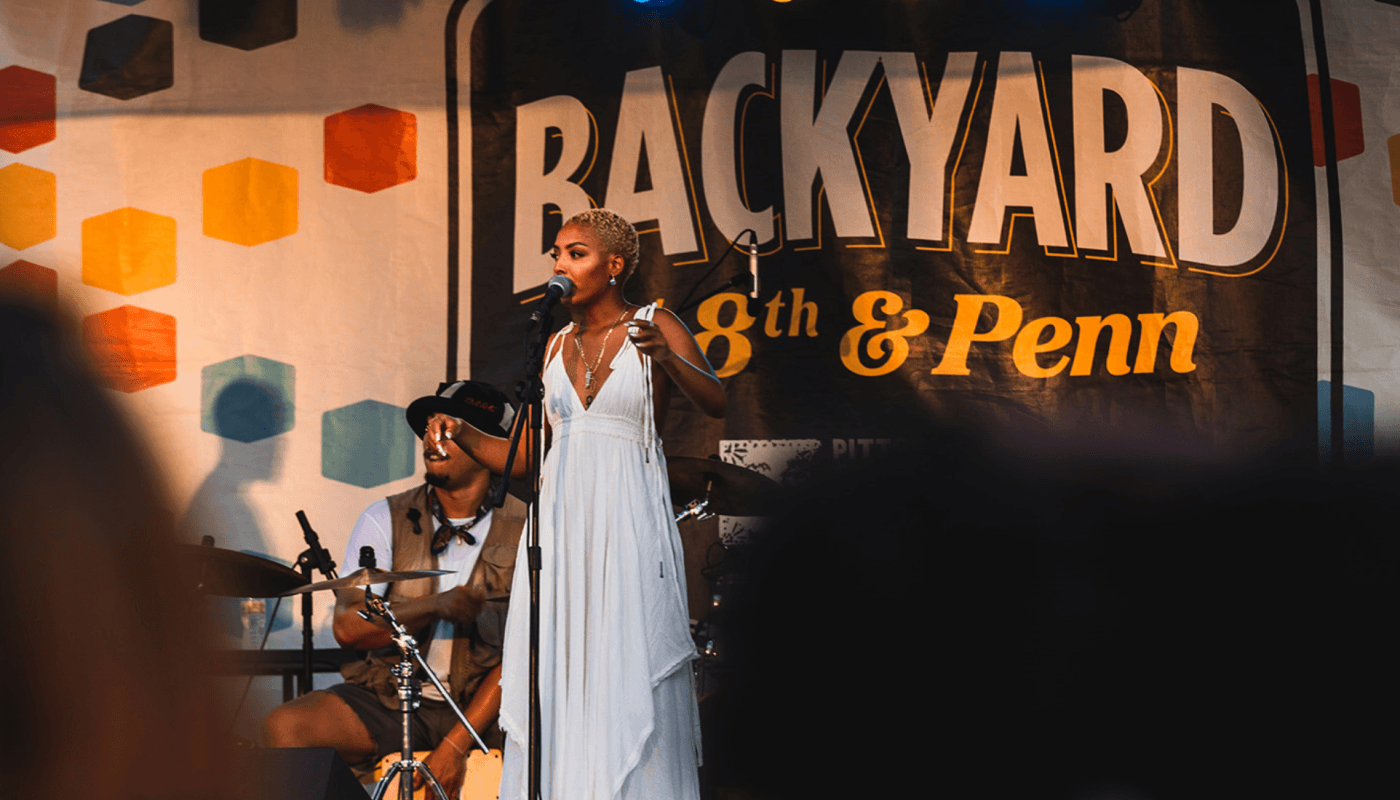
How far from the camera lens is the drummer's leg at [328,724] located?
11.0 ft

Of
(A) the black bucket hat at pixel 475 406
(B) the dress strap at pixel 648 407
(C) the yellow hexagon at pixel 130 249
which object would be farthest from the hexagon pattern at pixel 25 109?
(B) the dress strap at pixel 648 407

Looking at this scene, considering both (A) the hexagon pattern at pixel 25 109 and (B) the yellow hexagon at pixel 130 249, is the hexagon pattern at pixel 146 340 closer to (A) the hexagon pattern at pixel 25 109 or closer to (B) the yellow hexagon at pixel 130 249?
(B) the yellow hexagon at pixel 130 249

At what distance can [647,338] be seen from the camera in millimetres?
2412

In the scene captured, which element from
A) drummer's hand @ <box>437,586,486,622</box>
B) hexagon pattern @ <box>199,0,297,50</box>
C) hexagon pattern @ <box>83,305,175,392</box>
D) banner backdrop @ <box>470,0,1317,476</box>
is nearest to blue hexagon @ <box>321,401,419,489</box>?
banner backdrop @ <box>470,0,1317,476</box>

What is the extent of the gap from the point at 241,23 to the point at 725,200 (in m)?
2.06

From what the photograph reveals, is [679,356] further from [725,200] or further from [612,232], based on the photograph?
[725,200]

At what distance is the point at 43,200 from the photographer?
4.45 metres

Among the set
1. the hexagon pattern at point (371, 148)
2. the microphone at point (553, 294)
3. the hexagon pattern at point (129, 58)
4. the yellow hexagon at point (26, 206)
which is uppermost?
the hexagon pattern at point (129, 58)

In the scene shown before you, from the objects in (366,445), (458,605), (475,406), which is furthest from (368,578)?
(366,445)

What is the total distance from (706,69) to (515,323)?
4.14 feet

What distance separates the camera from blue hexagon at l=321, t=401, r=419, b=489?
4410mm

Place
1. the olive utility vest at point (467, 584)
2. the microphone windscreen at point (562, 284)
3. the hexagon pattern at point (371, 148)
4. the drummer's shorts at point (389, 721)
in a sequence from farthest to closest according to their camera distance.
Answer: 1. the hexagon pattern at point (371, 148)
2. the olive utility vest at point (467, 584)
3. the drummer's shorts at point (389, 721)
4. the microphone windscreen at point (562, 284)

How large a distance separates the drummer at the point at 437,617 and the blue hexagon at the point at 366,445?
0.55 meters

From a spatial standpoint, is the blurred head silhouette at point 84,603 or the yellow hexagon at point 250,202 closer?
the blurred head silhouette at point 84,603
